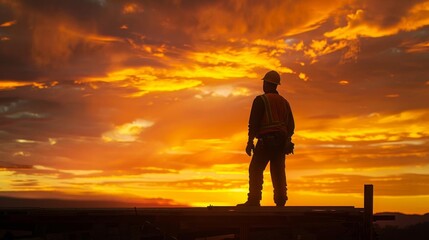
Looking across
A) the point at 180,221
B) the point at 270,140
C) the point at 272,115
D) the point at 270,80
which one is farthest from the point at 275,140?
the point at 180,221

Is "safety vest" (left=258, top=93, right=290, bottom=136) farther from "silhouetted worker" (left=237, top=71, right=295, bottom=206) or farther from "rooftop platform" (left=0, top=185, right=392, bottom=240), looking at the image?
"rooftop platform" (left=0, top=185, right=392, bottom=240)

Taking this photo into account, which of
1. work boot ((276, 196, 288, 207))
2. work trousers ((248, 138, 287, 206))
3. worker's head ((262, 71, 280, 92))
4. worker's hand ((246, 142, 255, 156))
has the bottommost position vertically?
work boot ((276, 196, 288, 207))

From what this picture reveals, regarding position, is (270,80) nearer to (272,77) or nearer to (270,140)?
(272,77)

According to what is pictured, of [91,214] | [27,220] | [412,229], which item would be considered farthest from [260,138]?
[412,229]

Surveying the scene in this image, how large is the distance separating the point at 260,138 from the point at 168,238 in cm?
320

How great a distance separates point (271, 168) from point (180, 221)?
2796 millimetres

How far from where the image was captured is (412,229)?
67.8m

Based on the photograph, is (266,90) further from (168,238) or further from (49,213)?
(49,213)

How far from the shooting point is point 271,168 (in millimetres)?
13859

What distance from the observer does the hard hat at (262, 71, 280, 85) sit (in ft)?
45.6

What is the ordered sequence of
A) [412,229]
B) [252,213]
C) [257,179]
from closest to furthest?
1. [252,213]
2. [257,179]
3. [412,229]

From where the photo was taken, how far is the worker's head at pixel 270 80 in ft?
45.6

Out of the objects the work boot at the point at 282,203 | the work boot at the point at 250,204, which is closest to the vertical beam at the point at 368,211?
the work boot at the point at 282,203

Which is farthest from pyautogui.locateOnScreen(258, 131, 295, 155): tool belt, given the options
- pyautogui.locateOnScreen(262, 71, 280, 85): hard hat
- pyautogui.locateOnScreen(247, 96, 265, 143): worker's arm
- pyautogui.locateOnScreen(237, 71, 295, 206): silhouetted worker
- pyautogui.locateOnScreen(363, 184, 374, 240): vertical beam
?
pyautogui.locateOnScreen(363, 184, 374, 240): vertical beam
